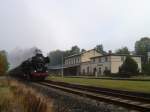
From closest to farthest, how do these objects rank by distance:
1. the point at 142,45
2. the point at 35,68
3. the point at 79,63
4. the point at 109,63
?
the point at 35,68, the point at 109,63, the point at 79,63, the point at 142,45

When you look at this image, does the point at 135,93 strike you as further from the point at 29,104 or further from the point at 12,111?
the point at 12,111

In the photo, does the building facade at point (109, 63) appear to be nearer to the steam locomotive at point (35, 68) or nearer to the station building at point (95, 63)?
the station building at point (95, 63)

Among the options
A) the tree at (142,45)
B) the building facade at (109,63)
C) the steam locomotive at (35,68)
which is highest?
the tree at (142,45)

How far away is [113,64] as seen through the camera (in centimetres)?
7144

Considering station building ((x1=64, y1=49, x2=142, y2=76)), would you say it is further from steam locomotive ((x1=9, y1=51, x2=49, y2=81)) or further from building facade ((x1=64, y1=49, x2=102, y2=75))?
steam locomotive ((x1=9, y1=51, x2=49, y2=81))

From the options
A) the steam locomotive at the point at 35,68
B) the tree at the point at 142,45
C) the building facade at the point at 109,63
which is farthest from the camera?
the tree at the point at 142,45

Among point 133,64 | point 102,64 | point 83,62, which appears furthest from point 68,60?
point 133,64

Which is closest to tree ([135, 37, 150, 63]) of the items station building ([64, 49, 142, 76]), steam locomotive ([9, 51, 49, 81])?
station building ([64, 49, 142, 76])

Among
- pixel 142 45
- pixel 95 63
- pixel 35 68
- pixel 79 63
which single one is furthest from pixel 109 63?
pixel 142 45

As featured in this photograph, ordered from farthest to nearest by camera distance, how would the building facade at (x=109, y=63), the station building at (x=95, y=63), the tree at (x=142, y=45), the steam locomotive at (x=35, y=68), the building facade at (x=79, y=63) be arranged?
the tree at (x=142, y=45)
the building facade at (x=79, y=63)
the station building at (x=95, y=63)
the building facade at (x=109, y=63)
the steam locomotive at (x=35, y=68)

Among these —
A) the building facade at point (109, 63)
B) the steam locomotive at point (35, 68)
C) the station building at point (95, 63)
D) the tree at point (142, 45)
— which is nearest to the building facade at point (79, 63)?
the station building at point (95, 63)

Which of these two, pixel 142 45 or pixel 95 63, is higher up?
pixel 142 45

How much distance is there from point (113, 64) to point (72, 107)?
5941 cm

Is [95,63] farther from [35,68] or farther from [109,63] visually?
[35,68]
